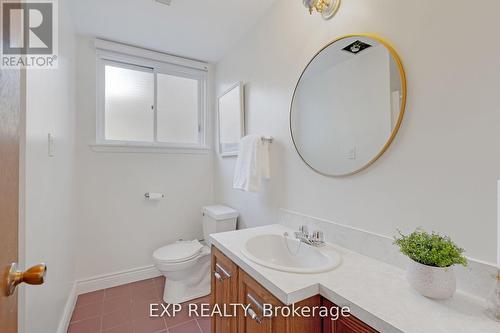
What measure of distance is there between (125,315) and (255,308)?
144 cm

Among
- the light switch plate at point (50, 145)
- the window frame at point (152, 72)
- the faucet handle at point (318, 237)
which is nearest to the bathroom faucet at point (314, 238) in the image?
the faucet handle at point (318, 237)

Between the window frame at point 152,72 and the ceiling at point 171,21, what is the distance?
9cm

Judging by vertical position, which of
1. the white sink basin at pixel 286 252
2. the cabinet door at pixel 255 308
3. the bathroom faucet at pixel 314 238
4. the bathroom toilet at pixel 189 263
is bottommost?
the bathroom toilet at pixel 189 263

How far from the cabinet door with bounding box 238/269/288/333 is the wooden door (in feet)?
2.43

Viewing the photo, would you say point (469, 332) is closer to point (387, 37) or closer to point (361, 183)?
point (361, 183)

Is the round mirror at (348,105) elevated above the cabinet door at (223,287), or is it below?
above

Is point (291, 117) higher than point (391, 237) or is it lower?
higher

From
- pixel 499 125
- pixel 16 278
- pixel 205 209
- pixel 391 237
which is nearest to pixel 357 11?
pixel 499 125

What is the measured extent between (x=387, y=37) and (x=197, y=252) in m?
2.00

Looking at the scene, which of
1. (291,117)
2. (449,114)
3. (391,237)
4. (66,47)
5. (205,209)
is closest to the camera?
(449,114)

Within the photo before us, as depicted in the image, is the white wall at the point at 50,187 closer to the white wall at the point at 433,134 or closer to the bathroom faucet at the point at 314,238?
the bathroom faucet at the point at 314,238

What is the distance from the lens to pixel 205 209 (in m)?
2.28

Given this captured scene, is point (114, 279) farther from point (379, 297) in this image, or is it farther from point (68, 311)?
point (379, 297)

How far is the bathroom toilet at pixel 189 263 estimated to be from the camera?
6.26 feet
